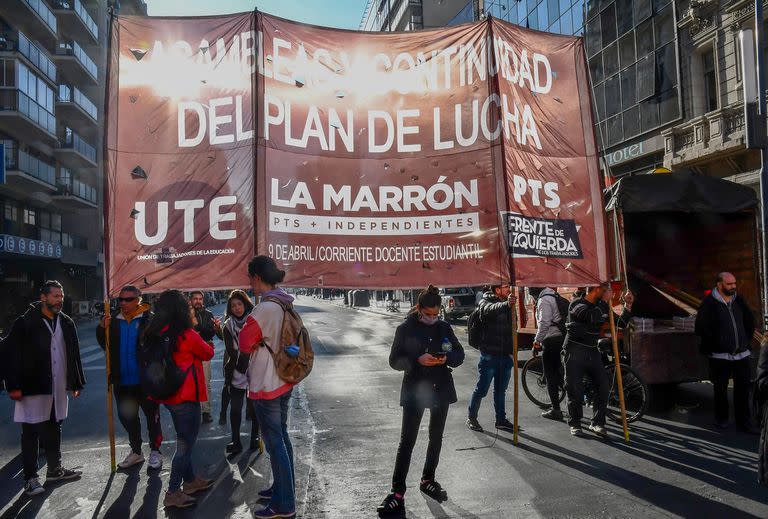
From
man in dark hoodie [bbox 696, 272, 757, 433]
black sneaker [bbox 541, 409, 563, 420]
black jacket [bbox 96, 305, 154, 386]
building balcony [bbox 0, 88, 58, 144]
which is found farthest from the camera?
building balcony [bbox 0, 88, 58, 144]

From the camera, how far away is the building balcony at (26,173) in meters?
29.3

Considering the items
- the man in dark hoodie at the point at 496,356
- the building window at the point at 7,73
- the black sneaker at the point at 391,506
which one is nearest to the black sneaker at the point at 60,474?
the black sneaker at the point at 391,506

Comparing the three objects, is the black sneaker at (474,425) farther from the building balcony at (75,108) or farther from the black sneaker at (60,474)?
the building balcony at (75,108)

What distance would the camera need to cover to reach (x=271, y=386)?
14.2ft

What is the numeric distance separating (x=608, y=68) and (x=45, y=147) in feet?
104

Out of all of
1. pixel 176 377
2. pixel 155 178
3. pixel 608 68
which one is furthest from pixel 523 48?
pixel 608 68

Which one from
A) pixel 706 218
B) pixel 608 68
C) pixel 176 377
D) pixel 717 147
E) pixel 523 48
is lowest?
pixel 176 377

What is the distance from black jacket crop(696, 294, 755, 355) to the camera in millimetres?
7156

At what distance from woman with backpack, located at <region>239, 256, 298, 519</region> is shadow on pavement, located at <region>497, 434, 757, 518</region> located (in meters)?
2.61

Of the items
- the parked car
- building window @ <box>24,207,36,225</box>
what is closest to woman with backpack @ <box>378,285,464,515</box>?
the parked car

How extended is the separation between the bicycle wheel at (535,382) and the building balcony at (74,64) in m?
39.2

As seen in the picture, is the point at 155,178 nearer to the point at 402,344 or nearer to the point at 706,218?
the point at 402,344

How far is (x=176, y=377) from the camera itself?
4.84 m

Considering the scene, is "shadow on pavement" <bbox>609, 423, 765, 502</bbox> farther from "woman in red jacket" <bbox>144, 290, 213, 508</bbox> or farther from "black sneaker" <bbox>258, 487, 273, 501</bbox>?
"woman in red jacket" <bbox>144, 290, 213, 508</bbox>
